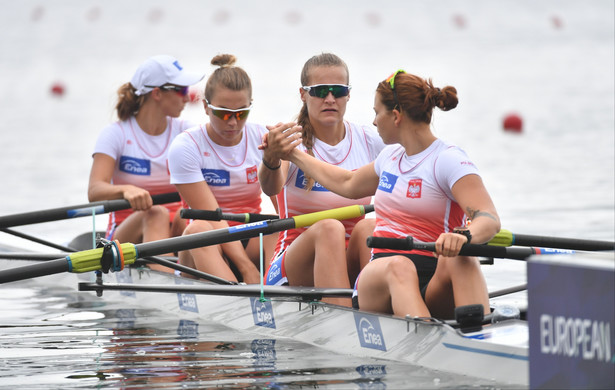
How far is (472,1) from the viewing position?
128 feet

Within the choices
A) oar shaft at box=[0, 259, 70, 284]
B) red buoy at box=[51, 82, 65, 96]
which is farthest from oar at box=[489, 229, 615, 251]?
red buoy at box=[51, 82, 65, 96]

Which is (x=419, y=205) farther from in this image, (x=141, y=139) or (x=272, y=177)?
(x=141, y=139)

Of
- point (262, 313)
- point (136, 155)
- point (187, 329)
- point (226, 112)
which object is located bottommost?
point (187, 329)

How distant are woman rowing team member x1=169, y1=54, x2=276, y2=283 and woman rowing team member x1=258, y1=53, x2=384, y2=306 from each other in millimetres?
622

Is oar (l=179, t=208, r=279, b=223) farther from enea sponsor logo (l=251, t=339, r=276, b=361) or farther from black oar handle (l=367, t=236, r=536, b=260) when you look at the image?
black oar handle (l=367, t=236, r=536, b=260)

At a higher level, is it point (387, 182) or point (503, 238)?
point (387, 182)

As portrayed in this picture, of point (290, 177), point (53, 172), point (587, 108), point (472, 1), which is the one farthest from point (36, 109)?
point (290, 177)

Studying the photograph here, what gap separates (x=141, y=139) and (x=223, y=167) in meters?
1.15

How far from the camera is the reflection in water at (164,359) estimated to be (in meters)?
4.43

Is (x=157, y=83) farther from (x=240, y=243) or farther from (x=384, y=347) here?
(x=384, y=347)

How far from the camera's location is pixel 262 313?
18.5 feet

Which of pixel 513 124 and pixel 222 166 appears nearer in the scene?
pixel 222 166

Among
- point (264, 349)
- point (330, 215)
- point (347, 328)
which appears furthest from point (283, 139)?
point (264, 349)

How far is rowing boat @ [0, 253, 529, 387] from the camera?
158 inches
